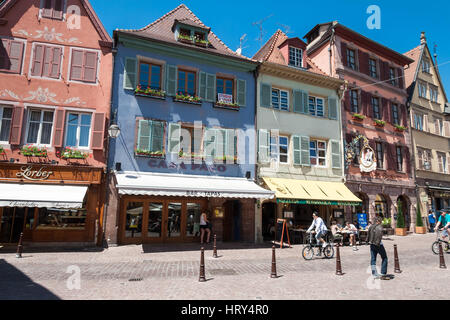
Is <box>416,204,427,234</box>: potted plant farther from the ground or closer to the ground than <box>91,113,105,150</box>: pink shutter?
closer to the ground

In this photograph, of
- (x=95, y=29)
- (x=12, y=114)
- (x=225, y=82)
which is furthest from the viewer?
(x=225, y=82)

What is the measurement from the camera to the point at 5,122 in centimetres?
1324

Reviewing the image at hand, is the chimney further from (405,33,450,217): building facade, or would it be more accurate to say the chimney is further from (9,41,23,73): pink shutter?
(9,41,23,73): pink shutter

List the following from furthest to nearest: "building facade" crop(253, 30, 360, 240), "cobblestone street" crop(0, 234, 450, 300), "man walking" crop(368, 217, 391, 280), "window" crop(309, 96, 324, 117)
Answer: "window" crop(309, 96, 324, 117)
"building facade" crop(253, 30, 360, 240)
"man walking" crop(368, 217, 391, 280)
"cobblestone street" crop(0, 234, 450, 300)

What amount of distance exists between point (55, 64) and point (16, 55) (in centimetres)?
157

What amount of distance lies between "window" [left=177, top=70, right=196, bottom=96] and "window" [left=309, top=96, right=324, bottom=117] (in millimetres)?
7695

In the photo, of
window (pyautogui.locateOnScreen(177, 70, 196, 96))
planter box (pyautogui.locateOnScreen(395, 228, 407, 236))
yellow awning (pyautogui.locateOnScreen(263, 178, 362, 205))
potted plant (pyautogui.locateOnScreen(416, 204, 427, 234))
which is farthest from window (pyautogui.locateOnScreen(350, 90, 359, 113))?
window (pyautogui.locateOnScreen(177, 70, 196, 96))

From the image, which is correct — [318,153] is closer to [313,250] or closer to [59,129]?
[313,250]

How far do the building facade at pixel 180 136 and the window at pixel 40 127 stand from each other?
9.37 ft

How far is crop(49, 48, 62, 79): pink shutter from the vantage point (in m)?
13.8
